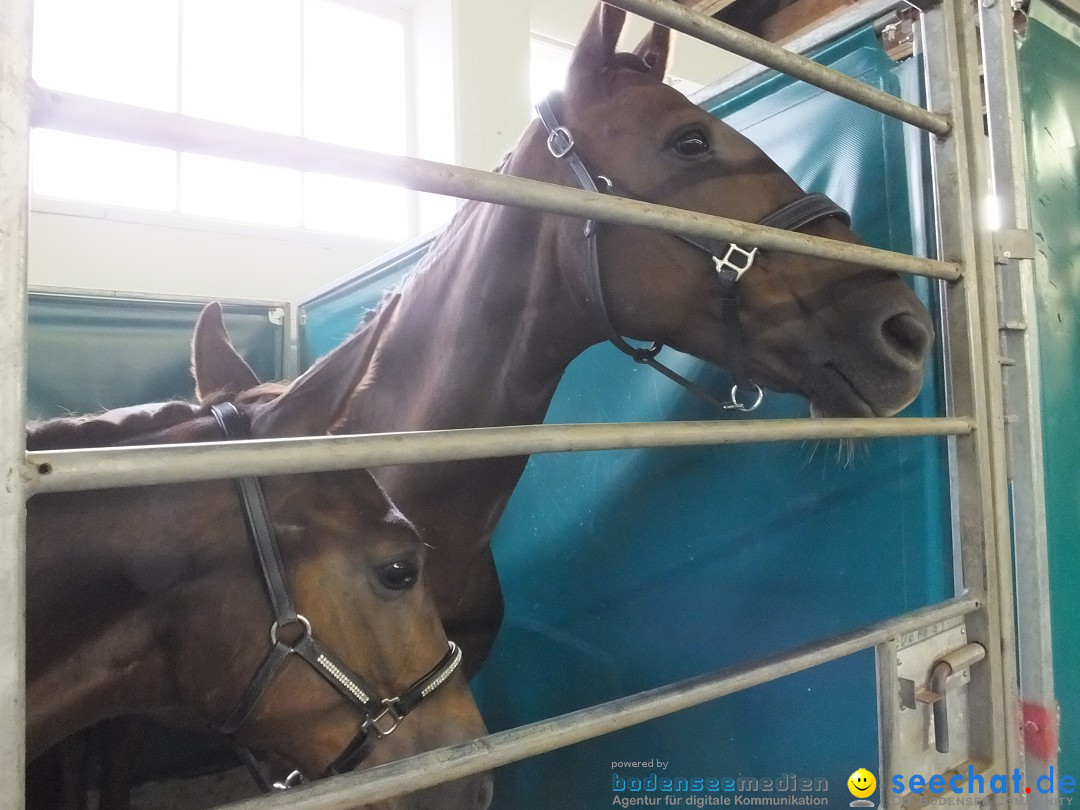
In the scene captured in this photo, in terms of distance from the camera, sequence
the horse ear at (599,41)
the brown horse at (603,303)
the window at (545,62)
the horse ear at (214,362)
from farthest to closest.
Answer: the window at (545,62) < the horse ear at (214,362) < the horse ear at (599,41) < the brown horse at (603,303)

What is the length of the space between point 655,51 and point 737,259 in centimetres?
40

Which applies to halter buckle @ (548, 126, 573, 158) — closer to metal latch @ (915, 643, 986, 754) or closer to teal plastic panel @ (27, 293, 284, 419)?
metal latch @ (915, 643, 986, 754)

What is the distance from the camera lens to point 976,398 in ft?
2.28

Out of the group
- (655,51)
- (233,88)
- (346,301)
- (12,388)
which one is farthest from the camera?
(233,88)

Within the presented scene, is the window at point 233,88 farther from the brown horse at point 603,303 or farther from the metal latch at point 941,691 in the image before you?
the metal latch at point 941,691

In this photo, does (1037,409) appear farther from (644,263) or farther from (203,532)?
(203,532)

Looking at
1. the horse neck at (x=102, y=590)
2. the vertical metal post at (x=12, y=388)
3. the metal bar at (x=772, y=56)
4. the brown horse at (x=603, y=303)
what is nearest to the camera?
the vertical metal post at (x=12, y=388)

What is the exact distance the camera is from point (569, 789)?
1228 mm

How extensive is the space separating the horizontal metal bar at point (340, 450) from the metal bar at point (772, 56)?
281 millimetres

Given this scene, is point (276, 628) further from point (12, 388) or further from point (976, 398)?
point (976, 398)

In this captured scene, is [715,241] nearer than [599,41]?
Yes

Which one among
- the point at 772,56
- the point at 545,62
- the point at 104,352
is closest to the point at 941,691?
the point at 772,56

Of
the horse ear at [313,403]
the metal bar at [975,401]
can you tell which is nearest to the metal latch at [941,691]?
the metal bar at [975,401]

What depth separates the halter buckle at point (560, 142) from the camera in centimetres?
88
